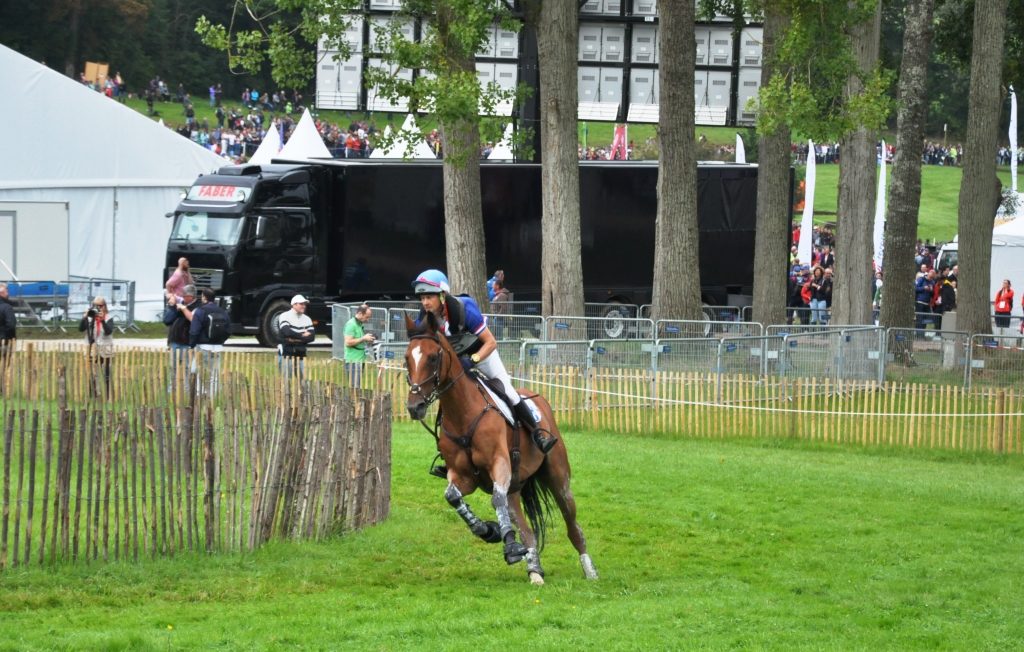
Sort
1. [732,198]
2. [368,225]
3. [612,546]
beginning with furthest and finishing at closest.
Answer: [732,198] < [368,225] < [612,546]

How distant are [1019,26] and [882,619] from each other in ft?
89.5

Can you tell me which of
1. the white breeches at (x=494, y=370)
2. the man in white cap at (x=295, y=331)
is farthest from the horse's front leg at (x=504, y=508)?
the man in white cap at (x=295, y=331)

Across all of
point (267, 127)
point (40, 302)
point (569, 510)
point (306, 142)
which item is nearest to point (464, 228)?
point (40, 302)

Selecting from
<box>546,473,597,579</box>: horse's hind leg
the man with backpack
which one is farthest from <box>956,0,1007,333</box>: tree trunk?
<box>546,473,597,579</box>: horse's hind leg

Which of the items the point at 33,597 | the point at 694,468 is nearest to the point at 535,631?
the point at 33,597

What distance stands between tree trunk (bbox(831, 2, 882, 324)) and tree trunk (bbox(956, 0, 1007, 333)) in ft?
7.06

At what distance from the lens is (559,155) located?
28406 millimetres

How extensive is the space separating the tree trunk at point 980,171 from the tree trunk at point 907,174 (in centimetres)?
171

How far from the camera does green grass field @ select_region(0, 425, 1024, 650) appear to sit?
32.4 ft

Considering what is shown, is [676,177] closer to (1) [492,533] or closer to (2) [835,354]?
(2) [835,354]

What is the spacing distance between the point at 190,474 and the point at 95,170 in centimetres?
3029

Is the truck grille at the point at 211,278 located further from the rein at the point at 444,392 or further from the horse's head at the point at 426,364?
the horse's head at the point at 426,364

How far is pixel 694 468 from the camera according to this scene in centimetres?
1933

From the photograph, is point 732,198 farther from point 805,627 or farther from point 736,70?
point 805,627
